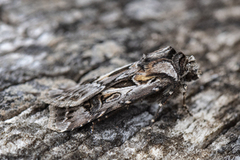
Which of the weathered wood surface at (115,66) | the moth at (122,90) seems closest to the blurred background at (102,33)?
the weathered wood surface at (115,66)

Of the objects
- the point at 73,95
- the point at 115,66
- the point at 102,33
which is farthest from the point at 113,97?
the point at 102,33

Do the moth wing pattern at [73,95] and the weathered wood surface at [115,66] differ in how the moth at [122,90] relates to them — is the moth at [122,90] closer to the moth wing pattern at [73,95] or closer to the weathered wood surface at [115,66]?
the moth wing pattern at [73,95]

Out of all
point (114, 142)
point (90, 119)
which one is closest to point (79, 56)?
point (90, 119)

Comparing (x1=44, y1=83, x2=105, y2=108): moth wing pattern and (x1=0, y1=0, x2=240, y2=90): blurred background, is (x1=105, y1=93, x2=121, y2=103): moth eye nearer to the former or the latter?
(x1=44, y1=83, x2=105, y2=108): moth wing pattern

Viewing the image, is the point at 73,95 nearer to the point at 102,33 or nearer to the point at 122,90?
the point at 122,90

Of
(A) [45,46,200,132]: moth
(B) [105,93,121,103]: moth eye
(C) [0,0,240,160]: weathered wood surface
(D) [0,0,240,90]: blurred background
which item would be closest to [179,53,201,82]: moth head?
(A) [45,46,200,132]: moth

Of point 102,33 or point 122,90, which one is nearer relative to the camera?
point 122,90
